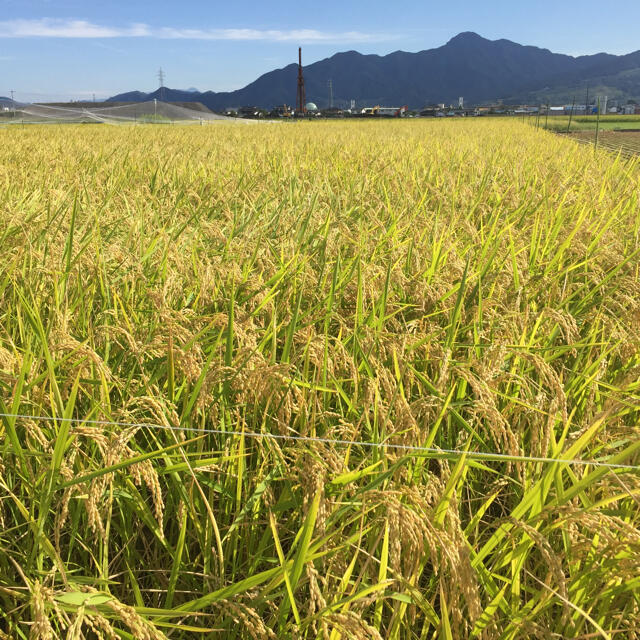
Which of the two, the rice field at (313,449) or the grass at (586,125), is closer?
the rice field at (313,449)

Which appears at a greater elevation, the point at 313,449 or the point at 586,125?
the point at 586,125

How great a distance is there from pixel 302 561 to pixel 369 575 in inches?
10.2

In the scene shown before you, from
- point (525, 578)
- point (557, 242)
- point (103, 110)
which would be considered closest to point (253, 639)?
point (525, 578)

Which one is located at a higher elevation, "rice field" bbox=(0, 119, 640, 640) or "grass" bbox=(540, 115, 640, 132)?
"grass" bbox=(540, 115, 640, 132)

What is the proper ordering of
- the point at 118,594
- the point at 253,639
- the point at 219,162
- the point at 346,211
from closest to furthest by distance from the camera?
the point at 253,639 → the point at 118,594 → the point at 346,211 → the point at 219,162

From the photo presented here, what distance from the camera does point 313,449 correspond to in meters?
1.01

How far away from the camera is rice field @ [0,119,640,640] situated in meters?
0.85

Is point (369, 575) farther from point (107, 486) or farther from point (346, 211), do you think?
point (346, 211)

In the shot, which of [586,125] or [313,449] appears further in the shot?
[586,125]

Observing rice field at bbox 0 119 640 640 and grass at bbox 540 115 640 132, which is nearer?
rice field at bbox 0 119 640 640

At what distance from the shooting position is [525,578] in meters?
0.98

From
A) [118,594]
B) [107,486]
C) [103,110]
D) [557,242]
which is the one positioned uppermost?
[103,110]

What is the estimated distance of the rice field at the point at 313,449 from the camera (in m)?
0.85

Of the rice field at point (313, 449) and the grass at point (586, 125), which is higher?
the grass at point (586, 125)
